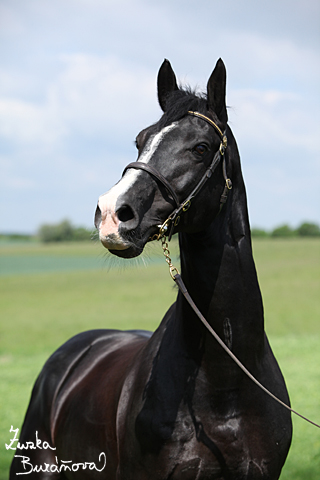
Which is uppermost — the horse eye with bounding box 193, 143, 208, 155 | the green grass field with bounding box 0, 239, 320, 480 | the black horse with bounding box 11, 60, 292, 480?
the horse eye with bounding box 193, 143, 208, 155

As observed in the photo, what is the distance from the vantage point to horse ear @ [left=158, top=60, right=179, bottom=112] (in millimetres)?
2902

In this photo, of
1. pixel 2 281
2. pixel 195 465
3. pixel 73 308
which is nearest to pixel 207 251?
pixel 195 465

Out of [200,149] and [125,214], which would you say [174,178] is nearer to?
[200,149]

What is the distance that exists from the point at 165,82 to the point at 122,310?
2023cm

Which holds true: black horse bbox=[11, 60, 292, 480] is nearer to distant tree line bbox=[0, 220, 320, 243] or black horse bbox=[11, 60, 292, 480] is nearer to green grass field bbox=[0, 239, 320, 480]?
green grass field bbox=[0, 239, 320, 480]

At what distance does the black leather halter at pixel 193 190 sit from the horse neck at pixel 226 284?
147 millimetres

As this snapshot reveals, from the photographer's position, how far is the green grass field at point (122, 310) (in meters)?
8.20

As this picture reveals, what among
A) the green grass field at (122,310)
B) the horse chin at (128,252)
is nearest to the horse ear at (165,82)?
the green grass field at (122,310)

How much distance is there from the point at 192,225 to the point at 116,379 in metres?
1.48

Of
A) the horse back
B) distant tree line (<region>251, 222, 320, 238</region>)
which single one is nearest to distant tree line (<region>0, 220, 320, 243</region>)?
distant tree line (<region>251, 222, 320, 238</region>)

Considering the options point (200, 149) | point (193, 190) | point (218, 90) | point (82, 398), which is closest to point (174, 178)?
point (193, 190)

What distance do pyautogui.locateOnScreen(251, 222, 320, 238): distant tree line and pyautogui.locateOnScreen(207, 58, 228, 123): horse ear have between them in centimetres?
3537

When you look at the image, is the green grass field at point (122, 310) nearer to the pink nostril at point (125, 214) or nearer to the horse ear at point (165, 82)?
the pink nostril at point (125, 214)

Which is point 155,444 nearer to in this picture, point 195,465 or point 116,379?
point 195,465
